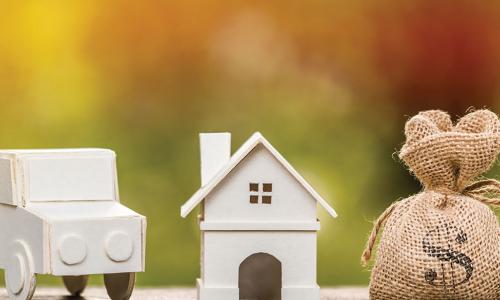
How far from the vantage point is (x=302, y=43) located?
8.29 feet

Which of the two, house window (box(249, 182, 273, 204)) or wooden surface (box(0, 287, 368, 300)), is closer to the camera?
house window (box(249, 182, 273, 204))

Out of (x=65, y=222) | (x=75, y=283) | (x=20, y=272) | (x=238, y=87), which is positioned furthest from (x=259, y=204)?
(x=238, y=87)

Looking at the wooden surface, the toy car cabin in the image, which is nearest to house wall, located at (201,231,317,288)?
the toy car cabin

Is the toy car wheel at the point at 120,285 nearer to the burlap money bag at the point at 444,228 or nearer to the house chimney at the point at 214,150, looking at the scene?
the house chimney at the point at 214,150

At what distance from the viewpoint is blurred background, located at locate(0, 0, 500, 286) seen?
8.13 feet

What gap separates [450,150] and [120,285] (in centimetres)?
70

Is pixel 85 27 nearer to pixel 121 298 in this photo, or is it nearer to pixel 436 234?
pixel 121 298

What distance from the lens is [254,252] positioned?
157 cm

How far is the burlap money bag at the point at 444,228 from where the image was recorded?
5.46ft

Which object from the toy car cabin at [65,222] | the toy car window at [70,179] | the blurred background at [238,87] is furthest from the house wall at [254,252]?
the blurred background at [238,87]

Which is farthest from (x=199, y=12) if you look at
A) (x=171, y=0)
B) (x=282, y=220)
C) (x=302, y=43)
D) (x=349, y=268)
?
(x=282, y=220)

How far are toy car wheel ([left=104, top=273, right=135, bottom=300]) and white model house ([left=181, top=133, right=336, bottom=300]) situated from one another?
0.59ft

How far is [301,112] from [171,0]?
1.63 feet

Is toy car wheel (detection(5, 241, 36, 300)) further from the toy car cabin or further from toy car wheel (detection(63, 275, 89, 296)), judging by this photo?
toy car wheel (detection(63, 275, 89, 296))
